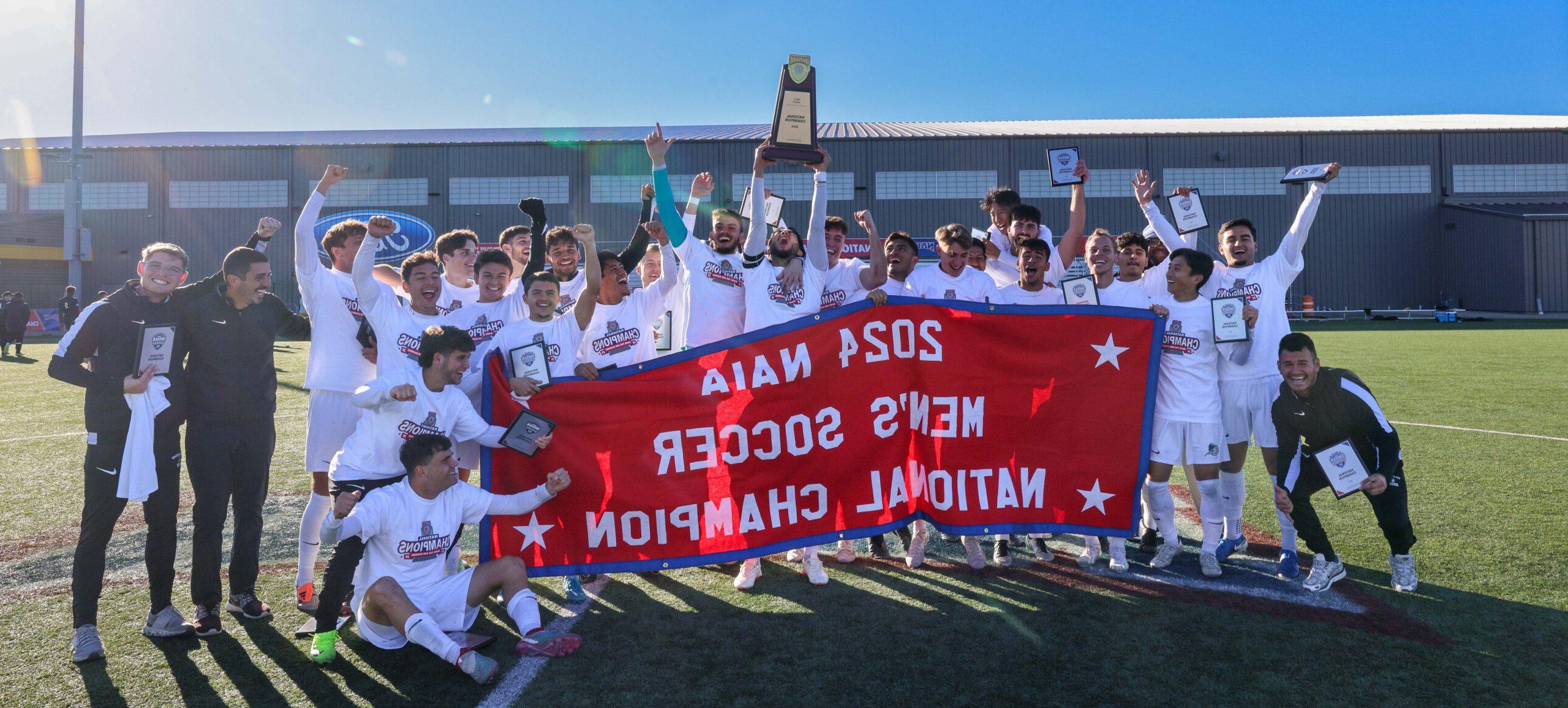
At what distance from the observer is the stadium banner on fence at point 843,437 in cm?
501

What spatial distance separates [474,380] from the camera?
5.20 meters

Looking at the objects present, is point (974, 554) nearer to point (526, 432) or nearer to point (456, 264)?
point (526, 432)

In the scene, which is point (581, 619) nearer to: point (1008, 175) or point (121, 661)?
point (121, 661)

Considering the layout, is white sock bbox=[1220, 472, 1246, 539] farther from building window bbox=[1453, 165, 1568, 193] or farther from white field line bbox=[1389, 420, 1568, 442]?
building window bbox=[1453, 165, 1568, 193]

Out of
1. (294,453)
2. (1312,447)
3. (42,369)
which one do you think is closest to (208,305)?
(294,453)

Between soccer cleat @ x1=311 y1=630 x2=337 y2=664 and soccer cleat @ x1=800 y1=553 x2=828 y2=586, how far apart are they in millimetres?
2660

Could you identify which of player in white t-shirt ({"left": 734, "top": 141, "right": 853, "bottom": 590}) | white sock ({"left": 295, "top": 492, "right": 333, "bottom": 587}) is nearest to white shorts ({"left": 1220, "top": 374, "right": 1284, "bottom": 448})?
player in white t-shirt ({"left": 734, "top": 141, "right": 853, "bottom": 590})

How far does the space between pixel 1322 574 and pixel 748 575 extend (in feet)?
11.4

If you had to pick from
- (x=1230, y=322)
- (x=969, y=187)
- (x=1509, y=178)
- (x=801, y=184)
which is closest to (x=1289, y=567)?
(x=1230, y=322)

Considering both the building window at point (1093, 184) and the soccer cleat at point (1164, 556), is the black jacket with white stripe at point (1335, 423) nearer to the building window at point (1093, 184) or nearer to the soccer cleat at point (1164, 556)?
the soccer cleat at point (1164, 556)

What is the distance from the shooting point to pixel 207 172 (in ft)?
123

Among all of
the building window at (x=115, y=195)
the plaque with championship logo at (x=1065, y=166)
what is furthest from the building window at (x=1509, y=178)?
the building window at (x=115, y=195)

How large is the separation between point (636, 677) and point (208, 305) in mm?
3175

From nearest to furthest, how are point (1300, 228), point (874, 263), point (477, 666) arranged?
point (477, 666), point (1300, 228), point (874, 263)
